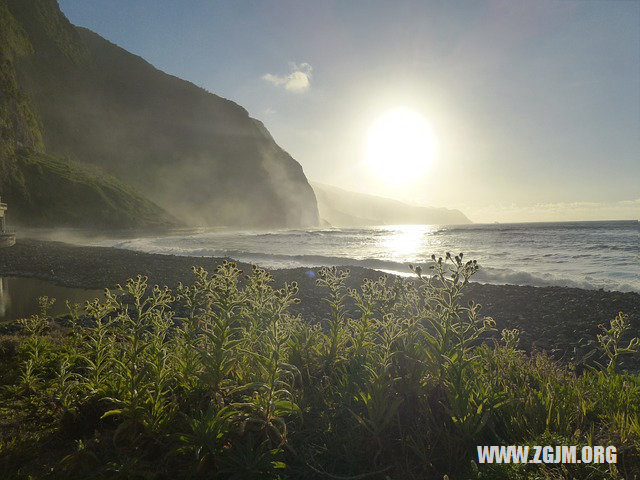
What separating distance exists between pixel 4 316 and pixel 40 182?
174ft

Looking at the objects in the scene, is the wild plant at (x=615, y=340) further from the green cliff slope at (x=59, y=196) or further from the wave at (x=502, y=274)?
the green cliff slope at (x=59, y=196)

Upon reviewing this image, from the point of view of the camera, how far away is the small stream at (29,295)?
1010 centimetres

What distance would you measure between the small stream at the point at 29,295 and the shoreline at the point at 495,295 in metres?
0.73

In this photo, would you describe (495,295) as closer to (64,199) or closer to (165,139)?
(64,199)

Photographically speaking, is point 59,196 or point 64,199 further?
point 64,199

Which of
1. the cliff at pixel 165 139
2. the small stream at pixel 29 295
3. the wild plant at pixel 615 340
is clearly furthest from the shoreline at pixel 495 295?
the cliff at pixel 165 139

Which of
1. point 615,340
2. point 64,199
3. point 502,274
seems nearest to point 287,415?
point 615,340

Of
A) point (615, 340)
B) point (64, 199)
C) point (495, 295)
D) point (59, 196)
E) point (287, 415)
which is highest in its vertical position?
point (59, 196)

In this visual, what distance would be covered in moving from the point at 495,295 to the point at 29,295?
17.2 meters

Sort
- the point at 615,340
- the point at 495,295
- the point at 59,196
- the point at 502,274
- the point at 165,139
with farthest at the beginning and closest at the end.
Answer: the point at 165,139
the point at 59,196
the point at 502,274
the point at 495,295
the point at 615,340

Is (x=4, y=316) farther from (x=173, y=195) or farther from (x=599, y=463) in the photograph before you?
(x=173, y=195)

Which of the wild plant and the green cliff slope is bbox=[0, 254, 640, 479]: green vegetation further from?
the green cliff slope

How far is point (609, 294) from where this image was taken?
14.4 metres

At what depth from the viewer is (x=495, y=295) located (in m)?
14.7
